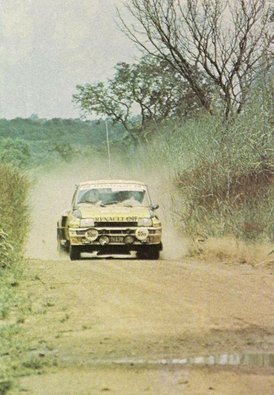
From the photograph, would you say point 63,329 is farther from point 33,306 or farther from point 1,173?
point 1,173

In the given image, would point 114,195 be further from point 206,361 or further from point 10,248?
point 206,361

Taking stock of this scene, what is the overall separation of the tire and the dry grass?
9.23 ft

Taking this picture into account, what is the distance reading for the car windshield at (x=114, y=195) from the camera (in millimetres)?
21188

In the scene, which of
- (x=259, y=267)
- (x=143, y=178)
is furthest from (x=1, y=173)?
(x=143, y=178)

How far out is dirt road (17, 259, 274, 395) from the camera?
26.9 feet

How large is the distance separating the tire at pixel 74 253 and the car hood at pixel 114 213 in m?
0.66

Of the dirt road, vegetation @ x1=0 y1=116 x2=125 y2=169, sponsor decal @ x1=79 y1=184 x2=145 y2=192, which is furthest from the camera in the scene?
vegetation @ x1=0 y1=116 x2=125 y2=169

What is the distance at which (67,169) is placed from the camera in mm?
42688

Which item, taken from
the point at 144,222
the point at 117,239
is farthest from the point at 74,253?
the point at 144,222

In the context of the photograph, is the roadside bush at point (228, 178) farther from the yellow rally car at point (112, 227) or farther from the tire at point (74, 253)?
the tire at point (74, 253)

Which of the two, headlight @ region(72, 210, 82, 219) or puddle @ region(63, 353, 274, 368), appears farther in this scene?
headlight @ region(72, 210, 82, 219)

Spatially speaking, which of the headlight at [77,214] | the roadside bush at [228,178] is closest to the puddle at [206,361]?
the headlight at [77,214]

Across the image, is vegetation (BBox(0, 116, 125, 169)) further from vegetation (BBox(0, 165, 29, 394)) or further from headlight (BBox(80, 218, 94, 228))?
headlight (BBox(80, 218, 94, 228))

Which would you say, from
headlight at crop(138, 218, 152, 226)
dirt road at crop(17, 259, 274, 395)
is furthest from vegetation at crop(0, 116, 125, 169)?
dirt road at crop(17, 259, 274, 395)
